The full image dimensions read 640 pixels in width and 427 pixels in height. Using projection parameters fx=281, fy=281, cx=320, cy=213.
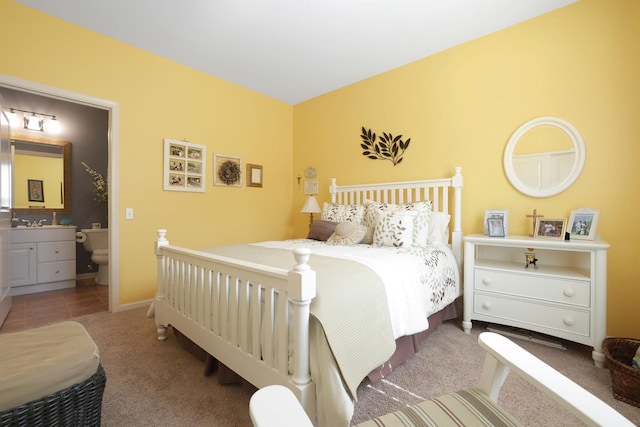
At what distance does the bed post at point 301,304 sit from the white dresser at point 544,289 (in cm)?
168

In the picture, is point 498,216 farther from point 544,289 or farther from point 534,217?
point 544,289

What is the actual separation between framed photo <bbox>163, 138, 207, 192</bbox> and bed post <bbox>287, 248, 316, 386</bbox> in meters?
2.56

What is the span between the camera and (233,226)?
365 centimetres

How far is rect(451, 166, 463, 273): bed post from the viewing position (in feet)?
8.68

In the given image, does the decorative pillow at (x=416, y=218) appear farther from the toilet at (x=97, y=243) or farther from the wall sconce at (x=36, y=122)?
the wall sconce at (x=36, y=122)

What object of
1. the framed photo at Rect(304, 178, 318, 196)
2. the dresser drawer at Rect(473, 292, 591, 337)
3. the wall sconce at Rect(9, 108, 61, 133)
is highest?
the wall sconce at Rect(9, 108, 61, 133)

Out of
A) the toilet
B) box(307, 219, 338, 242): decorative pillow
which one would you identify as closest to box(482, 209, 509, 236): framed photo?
box(307, 219, 338, 242): decorative pillow

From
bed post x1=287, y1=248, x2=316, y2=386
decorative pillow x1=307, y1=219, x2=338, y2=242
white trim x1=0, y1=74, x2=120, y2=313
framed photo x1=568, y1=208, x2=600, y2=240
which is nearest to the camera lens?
bed post x1=287, y1=248, x2=316, y2=386

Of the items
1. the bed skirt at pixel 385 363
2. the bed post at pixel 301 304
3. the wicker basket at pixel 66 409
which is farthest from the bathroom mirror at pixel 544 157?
the wicker basket at pixel 66 409

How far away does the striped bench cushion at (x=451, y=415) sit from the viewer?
77 cm

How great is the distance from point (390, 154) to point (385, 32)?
1.21 m

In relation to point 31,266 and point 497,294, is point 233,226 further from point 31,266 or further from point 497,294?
point 497,294

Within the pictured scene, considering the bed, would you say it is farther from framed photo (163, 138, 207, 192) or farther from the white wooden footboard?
framed photo (163, 138, 207, 192)

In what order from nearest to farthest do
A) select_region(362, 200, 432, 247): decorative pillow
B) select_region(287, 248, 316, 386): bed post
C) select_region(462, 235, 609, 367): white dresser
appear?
Answer: 1. select_region(287, 248, 316, 386): bed post
2. select_region(462, 235, 609, 367): white dresser
3. select_region(362, 200, 432, 247): decorative pillow
